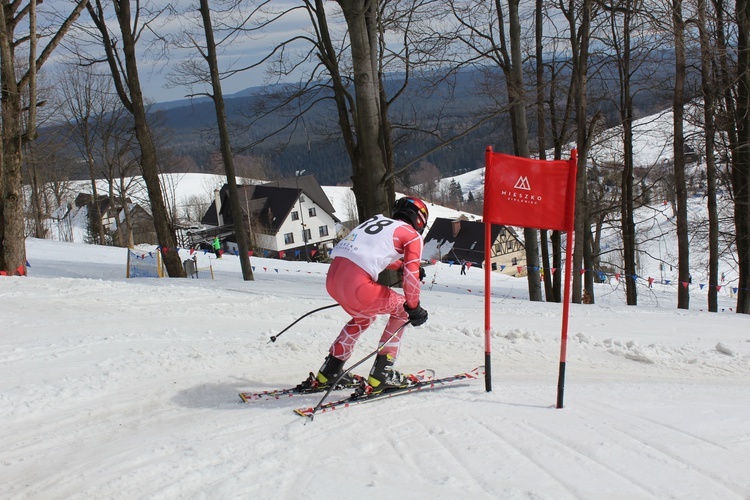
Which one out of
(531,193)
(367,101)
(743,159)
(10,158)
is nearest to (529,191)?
(531,193)

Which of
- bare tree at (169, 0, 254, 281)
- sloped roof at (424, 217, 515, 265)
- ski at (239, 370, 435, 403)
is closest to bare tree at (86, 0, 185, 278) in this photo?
bare tree at (169, 0, 254, 281)

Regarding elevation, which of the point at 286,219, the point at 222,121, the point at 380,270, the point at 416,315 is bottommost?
the point at 416,315

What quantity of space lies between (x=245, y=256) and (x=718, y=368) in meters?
13.4

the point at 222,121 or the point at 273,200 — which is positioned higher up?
the point at 273,200

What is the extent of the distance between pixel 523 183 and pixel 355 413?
98.0 inches

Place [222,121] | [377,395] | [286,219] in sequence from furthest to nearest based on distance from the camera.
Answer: [286,219]
[222,121]
[377,395]

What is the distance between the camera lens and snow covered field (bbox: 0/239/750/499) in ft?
11.8

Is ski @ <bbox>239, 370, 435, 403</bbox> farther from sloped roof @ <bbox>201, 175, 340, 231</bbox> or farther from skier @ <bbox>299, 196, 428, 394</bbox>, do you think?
sloped roof @ <bbox>201, 175, 340, 231</bbox>

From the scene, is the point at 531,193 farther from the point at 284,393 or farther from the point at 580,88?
the point at 580,88

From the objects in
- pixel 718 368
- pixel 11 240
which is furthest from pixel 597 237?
pixel 11 240

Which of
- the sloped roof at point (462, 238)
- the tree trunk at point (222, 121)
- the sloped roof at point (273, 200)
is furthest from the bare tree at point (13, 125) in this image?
the sloped roof at point (273, 200)

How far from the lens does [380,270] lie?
4977 mm

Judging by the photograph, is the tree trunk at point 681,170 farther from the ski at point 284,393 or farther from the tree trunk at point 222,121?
the ski at point 284,393

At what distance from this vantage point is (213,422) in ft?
15.8
